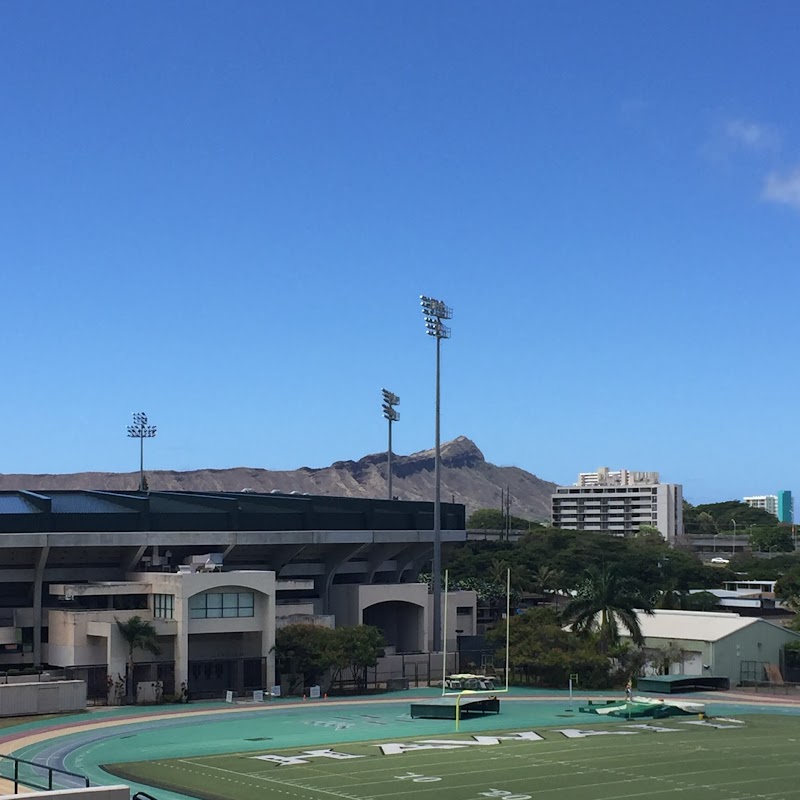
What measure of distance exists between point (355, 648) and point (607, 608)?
18.2m

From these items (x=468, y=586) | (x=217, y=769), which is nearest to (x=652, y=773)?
(x=217, y=769)

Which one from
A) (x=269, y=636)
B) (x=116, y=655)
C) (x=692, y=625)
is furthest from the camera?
(x=692, y=625)

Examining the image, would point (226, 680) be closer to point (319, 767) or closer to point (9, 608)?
point (9, 608)

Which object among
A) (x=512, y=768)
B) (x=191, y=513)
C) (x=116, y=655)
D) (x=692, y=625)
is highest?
(x=191, y=513)

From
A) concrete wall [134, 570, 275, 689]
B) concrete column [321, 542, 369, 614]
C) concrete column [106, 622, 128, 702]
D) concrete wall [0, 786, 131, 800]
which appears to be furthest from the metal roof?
concrete wall [0, 786, 131, 800]

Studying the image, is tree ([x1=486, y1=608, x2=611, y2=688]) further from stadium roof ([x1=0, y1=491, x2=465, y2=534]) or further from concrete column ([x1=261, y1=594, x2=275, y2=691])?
stadium roof ([x1=0, y1=491, x2=465, y2=534])

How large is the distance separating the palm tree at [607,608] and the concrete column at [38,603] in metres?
36.2

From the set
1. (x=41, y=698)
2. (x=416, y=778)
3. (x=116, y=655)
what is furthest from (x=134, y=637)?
(x=416, y=778)

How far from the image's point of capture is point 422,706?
237 feet

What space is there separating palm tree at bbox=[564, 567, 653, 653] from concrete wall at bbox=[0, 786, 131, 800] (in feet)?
206

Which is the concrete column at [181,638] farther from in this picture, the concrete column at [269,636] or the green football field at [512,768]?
the green football field at [512,768]

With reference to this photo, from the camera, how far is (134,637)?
8106 cm

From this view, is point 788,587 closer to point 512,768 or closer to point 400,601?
point 400,601

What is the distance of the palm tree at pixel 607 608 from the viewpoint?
300 ft
